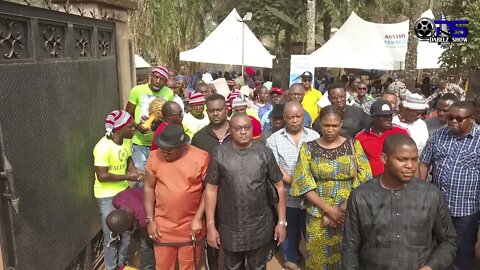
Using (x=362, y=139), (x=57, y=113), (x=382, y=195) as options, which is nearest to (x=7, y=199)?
(x=57, y=113)

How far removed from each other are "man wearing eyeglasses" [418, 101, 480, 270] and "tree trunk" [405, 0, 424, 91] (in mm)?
8994

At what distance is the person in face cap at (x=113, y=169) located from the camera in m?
3.38

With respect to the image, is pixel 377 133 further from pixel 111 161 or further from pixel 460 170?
pixel 111 161

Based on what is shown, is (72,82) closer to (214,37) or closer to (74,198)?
(74,198)

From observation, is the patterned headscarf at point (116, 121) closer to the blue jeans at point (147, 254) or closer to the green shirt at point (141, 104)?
the blue jeans at point (147, 254)

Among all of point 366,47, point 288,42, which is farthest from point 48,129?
point 288,42

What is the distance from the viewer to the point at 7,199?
249 cm

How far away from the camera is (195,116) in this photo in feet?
14.8

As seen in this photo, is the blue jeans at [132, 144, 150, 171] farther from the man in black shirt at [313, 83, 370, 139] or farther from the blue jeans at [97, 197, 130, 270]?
the man in black shirt at [313, 83, 370, 139]

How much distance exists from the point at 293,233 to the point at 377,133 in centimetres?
133

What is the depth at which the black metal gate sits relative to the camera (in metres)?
2.56

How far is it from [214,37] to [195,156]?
11.6 m

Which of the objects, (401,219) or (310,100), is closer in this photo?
(401,219)

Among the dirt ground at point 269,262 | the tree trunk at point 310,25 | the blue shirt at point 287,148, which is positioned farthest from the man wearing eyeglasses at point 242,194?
the tree trunk at point 310,25
